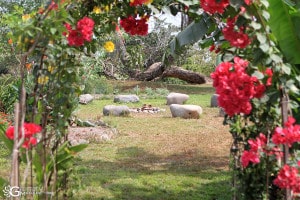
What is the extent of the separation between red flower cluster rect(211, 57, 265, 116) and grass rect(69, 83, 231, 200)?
180 centimetres

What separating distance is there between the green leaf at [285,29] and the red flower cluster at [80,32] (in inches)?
59.2

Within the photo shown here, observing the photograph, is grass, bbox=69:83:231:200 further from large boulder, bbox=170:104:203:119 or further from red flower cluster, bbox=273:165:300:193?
red flower cluster, bbox=273:165:300:193

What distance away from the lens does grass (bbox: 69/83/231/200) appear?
471cm

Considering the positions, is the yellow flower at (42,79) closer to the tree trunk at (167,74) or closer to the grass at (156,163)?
the grass at (156,163)

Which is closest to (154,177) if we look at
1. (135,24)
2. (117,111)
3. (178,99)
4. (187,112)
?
(135,24)

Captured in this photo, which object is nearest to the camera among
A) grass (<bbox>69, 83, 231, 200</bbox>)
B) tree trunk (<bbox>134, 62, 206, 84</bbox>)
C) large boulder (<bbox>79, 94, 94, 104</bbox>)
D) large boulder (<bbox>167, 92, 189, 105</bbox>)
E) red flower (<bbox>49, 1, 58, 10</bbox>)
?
red flower (<bbox>49, 1, 58, 10</bbox>)

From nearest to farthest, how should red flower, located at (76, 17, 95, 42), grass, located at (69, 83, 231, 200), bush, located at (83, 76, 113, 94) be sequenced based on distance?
1. red flower, located at (76, 17, 95, 42)
2. grass, located at (69, 83, 231, 200)
3. bush, located at (83, 76, 113, 94)

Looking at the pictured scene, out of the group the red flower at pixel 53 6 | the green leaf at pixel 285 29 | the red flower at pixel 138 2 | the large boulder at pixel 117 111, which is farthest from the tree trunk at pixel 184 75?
the red flower at pixel 53 6

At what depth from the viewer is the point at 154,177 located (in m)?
5.34

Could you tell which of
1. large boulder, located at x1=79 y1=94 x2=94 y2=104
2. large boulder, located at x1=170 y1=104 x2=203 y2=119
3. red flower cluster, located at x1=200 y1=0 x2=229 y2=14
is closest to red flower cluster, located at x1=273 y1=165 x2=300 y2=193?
red flower cluster, located at x1=200 y1=0 x2=229 y2=14

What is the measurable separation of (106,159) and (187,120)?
4375 mm

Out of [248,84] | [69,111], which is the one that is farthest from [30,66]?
[248,84]

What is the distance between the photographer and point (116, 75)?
2127cm

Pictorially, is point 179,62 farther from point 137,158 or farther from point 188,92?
point 137,158
